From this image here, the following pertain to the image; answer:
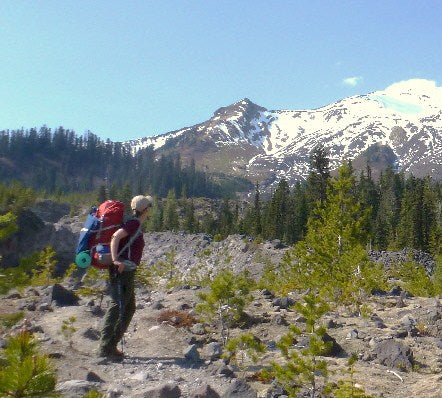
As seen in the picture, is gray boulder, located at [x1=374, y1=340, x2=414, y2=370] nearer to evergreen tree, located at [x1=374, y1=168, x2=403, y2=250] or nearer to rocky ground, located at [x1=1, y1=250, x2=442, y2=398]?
rocky ground, located at [x1=1, y1=250, x2=442, y2=398]

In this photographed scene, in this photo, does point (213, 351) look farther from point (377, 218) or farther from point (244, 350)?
point (377, 218)

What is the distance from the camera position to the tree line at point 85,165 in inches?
6777

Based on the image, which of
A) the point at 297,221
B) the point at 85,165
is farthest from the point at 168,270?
the point at 85,165

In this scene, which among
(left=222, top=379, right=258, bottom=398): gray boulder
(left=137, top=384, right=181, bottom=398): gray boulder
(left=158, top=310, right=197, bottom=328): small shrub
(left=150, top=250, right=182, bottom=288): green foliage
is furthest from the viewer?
(left=150, top=250, right=182, bottom=288): green foliage

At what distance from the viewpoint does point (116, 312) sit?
259 inches

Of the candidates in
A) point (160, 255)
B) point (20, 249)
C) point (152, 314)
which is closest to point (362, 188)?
point (160, 255)

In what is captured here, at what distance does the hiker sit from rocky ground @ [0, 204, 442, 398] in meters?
0.28

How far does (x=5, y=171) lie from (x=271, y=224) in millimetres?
122842

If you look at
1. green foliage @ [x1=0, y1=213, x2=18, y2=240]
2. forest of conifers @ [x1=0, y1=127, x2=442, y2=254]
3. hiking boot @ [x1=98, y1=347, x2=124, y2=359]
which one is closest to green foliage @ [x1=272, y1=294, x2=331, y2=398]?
hiking boot @ [x1=98, y1=347, x2=124, y2=359]

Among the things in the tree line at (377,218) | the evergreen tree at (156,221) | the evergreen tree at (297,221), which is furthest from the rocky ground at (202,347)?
the evergreen tree at (156,221)

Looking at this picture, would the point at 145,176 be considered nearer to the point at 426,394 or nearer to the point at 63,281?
the point at 63,281

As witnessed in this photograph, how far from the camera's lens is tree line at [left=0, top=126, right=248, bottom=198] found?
172 m

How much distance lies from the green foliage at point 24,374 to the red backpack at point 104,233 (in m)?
3.96

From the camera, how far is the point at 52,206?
309 feet
